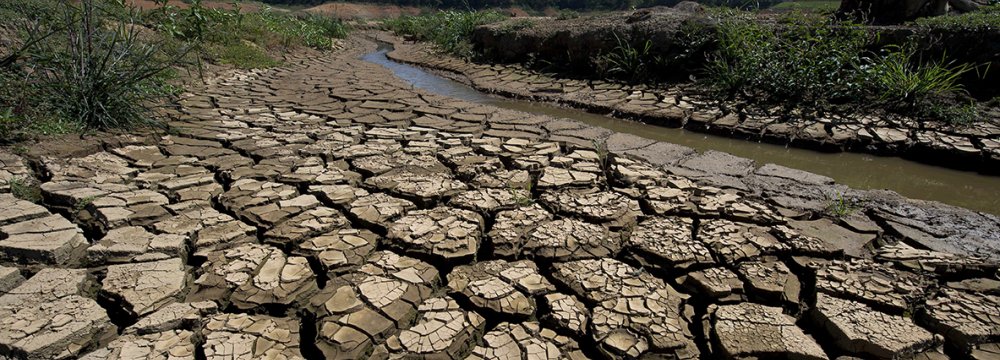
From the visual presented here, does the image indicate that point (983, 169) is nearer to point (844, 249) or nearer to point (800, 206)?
point (800, 206)

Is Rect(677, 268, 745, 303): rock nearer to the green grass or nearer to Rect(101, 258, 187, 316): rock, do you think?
Rect(101, 258, 187, 316): rock

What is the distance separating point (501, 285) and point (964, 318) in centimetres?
149

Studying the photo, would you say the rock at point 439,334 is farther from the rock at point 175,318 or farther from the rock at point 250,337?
the rock at point 175,318

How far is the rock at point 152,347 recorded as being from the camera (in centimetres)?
151

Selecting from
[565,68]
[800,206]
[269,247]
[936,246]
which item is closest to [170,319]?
[269,247]

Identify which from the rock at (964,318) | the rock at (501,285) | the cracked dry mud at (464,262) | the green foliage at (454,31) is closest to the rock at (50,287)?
the cracked dry mud at (464,262)

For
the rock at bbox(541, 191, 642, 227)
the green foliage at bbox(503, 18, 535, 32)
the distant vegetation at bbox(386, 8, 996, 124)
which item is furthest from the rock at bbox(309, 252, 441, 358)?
the green foliage at bbox(503, 18, 535, 32)

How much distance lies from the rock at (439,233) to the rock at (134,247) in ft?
2.63

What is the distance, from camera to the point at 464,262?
2.10m

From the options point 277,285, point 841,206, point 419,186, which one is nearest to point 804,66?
point 841,206

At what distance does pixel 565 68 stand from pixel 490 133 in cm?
351

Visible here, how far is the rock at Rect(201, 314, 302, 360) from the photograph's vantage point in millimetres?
1557

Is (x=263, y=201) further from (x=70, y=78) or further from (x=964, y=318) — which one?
(x=964, y=318)

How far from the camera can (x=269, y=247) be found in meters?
2.13
